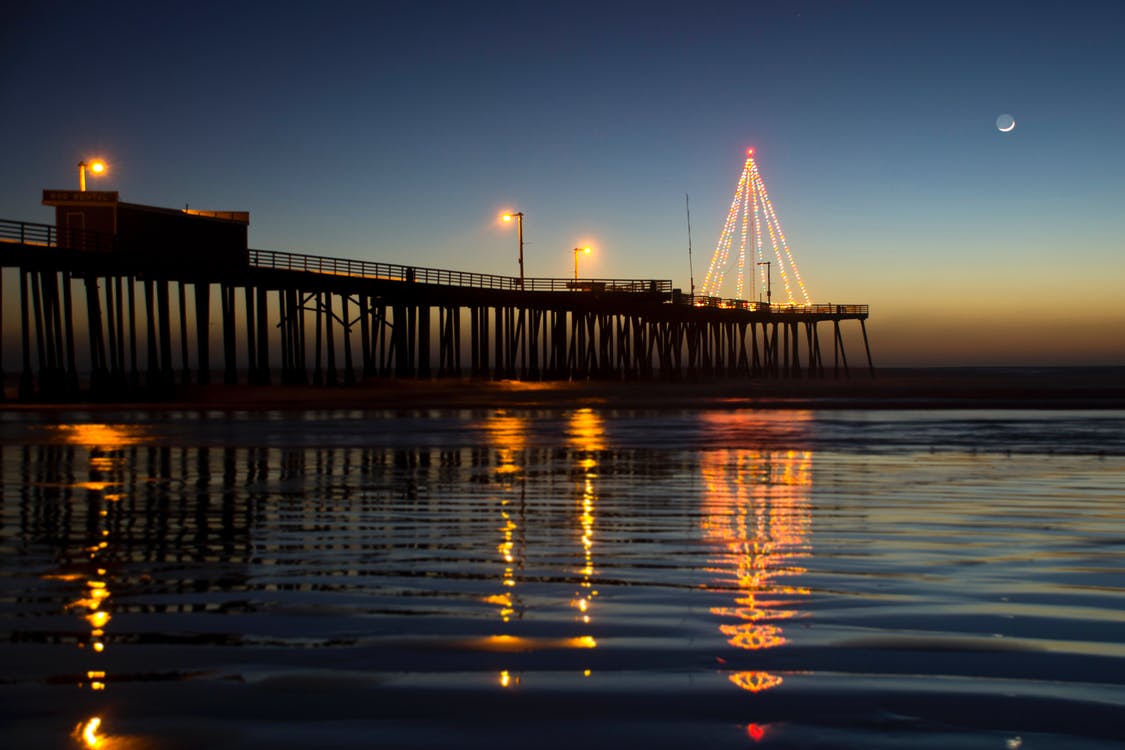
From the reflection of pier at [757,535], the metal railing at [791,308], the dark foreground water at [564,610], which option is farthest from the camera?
the metal railing at [791,308]

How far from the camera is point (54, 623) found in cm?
490

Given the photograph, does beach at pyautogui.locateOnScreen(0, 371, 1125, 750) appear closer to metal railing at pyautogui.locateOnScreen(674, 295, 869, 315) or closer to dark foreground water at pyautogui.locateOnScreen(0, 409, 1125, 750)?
dark foreground water at pyautogui.locateOnScreen(0, 409, 1125, 750)

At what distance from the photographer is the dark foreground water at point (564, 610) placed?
11.3 feet

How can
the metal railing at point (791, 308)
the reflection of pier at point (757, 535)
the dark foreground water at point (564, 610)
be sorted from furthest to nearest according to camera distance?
the metal railing at point (791, 308)
the reflection of pier at point (757, 535)
the dark foreground water at point (564, 610)

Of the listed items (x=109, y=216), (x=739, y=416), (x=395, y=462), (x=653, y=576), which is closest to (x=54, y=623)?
(x=653, y=576)

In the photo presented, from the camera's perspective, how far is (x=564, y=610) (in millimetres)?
5141

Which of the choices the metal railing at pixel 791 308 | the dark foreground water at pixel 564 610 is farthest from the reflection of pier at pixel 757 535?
the metal railing at pixel 791 308

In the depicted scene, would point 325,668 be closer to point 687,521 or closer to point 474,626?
point 474,626

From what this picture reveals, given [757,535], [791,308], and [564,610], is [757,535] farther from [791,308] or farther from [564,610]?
[791,308]

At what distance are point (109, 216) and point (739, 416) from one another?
23.0 meters

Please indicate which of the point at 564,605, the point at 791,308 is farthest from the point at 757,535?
the point at 791,308

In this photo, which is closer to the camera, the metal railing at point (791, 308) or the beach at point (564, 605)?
the beach at point (564, 605)

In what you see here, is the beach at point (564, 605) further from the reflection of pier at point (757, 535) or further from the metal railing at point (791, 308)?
the metal railing at point (791, 308)

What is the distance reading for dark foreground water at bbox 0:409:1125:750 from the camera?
346cm
